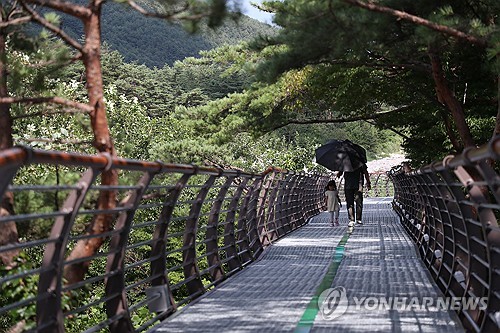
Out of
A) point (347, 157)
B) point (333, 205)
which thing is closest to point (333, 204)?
point (333, 205)

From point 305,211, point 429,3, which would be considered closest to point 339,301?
point 429,3

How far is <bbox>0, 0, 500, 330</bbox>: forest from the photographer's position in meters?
11.6

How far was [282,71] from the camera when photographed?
47.1 feet

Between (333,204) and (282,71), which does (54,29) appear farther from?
(333,204)

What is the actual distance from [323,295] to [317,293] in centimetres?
15

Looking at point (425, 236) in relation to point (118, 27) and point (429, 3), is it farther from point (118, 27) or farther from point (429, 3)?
point (118, 27)

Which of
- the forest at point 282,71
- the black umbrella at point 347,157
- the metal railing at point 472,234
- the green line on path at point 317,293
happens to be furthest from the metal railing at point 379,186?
the metal railing at point 472,234

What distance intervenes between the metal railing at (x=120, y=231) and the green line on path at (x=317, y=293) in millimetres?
1081

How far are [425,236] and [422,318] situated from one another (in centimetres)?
416

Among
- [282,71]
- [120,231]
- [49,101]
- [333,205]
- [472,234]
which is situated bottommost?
[472,234]

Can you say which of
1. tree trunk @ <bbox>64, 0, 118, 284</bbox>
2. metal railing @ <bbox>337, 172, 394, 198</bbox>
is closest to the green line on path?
tree trunk @ <bbox>64, 0, 118, 284</bbox>

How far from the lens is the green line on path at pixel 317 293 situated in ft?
19.3

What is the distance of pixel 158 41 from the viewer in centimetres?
19712

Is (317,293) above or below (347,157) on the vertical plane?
below
